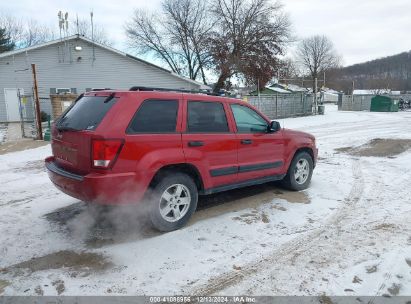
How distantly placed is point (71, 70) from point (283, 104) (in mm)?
14557

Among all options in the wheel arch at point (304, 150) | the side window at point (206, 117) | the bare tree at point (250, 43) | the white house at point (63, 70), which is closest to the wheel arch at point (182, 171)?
the side window at point (206, 117)

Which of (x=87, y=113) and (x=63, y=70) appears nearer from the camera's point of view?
(x=87, y=113)

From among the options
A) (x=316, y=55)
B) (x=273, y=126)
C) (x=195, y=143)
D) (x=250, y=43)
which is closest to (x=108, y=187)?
(x=195, y=143)

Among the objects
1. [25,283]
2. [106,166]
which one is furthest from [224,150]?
[25,283]

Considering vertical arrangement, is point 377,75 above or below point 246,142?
above

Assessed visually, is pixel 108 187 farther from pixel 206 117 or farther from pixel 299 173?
pixel 299 173

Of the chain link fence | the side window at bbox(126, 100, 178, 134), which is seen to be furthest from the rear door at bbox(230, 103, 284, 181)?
the chain link fence

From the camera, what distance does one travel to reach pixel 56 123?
15.1 feet

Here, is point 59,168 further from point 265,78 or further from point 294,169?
point 265,78

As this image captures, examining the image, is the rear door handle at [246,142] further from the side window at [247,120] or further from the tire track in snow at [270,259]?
the tire track in snow at [270,259]

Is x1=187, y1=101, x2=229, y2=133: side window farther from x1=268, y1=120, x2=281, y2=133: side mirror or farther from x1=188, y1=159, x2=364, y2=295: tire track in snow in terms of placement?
x1=188, y1=159, x2=364, y2=295: tire track in snow

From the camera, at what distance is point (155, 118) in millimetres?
4109

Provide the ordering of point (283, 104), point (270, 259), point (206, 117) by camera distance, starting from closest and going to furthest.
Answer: point (270, 259) → point (206, 117) → point (283, 104)

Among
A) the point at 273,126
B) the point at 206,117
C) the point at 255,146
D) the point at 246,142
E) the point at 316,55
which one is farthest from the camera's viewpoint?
the point at 316,55
